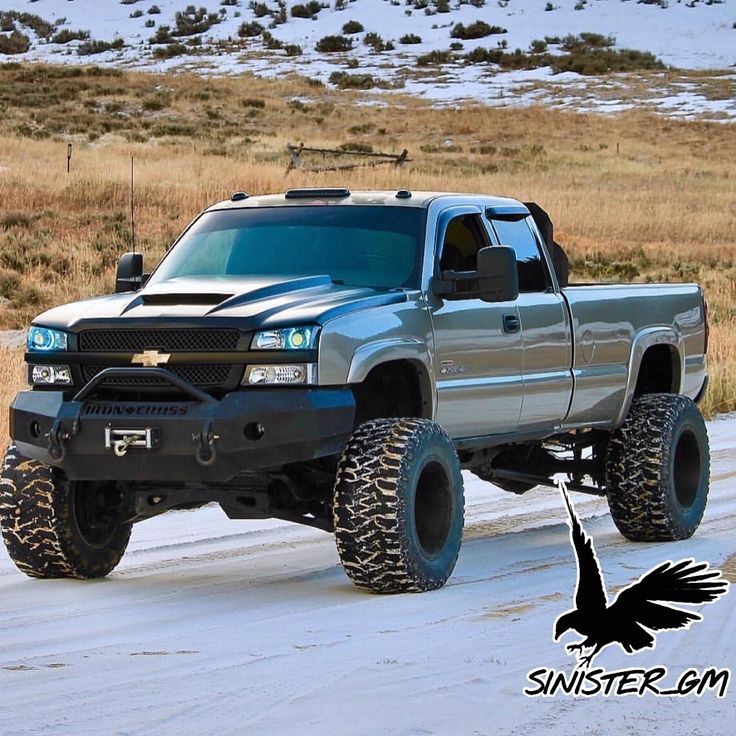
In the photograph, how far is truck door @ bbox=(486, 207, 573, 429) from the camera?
9.16 meters

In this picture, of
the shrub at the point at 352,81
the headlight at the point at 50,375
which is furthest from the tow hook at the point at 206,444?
the shrub at the point at 352,81

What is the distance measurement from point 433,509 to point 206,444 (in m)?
1.26

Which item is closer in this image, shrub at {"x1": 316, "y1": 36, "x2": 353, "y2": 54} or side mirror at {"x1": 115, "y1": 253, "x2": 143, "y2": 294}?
side mirror at {"x1": 115, "y1": 253, "x2": 143, "y2": 294}

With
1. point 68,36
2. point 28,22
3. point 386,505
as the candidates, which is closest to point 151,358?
point 386,505

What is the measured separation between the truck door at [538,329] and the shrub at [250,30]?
90.2 metres

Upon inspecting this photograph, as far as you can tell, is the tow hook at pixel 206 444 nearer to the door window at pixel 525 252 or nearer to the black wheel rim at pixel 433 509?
the black wheel rim at pixel 433 509

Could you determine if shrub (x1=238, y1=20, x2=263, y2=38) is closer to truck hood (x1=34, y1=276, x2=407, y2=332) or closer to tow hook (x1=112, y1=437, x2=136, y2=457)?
truck hood (x1=34, y1=276, x2=407, y2=332)

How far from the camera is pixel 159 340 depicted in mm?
7680

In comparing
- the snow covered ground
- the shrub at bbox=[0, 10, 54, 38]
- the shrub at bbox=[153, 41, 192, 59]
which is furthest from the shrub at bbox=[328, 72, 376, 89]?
the shrub at bbox=[0, 10, 54, 38]

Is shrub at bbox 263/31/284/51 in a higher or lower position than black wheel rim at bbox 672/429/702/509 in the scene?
lower

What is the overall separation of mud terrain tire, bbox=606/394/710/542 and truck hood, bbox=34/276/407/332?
87.5 inches

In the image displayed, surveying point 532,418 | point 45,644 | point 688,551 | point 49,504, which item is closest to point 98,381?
point 49,504

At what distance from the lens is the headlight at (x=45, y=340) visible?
796 centimetres

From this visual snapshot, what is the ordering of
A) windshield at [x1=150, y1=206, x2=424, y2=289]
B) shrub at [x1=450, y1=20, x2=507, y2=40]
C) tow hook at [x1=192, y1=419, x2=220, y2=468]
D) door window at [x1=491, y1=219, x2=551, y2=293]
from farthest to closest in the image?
shrub at [x1=450, y1=20, x2=507, y2=40], door window at [x1=491, y1=219, x2=551, y2=293], windshield at [x1=150, y1=206, x2=424, y2=289], tow hook at [x1=192, y1=419, x2=220, y2=468]
